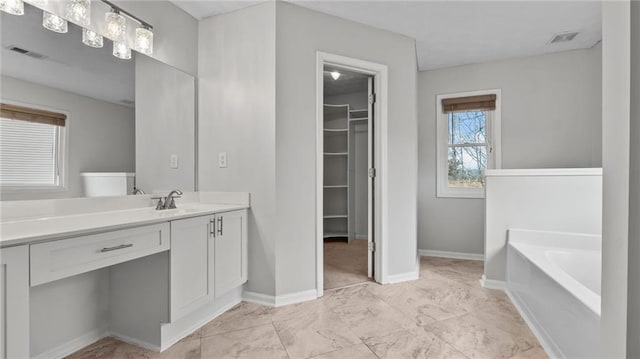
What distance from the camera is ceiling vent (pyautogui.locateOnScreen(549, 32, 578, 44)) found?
9.55 feet

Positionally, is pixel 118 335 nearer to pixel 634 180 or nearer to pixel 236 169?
pixel 236 169

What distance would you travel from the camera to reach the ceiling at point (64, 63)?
146 cm

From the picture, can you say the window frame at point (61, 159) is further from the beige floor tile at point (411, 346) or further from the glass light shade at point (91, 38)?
the beige floor tile at point (411, 346)

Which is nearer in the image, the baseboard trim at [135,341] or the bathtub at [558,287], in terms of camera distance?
the bathtub at [558,287]

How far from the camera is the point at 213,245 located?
2.03m

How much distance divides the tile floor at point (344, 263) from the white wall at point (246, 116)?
31.3 inches

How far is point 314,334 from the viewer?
188 cm

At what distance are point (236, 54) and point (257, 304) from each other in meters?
2.01

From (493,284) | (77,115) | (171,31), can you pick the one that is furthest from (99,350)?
(493,284)

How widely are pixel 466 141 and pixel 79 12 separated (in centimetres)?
385

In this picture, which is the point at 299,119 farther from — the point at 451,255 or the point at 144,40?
the point at 451,255

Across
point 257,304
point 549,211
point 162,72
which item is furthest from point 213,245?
→ point 549,211

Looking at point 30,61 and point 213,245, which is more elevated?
point 30,61

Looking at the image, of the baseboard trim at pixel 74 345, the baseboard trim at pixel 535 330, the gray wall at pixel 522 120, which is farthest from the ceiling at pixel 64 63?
the gray wall at pixel 522 120
